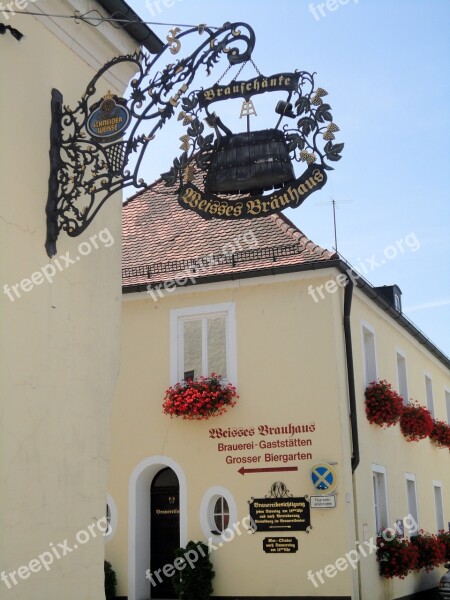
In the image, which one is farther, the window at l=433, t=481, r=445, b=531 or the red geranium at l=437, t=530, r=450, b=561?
the window at l=433, t=481, r=445, b=531

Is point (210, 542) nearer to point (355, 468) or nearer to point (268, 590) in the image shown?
point (268, 590)

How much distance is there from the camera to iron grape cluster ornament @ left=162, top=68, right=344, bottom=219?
21.3 ft

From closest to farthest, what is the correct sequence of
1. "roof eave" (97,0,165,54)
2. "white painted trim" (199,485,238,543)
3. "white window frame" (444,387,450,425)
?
"roof eave" (97,0,165,54), "white painted trim" (199,485,238,543), "white window frame" (444,387,450,425)

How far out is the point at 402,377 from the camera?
20.3 metres

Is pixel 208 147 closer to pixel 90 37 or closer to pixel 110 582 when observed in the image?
pixel 90 37

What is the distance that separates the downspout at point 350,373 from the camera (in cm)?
1494

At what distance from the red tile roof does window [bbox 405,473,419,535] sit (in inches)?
251

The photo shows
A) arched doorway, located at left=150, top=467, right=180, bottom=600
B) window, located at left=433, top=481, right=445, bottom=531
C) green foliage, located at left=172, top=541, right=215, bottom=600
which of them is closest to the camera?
green foliage, located at left=172, top=541, right=215, bottom=600

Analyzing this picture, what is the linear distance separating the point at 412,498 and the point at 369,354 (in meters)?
4.05

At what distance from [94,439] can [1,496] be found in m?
1.27

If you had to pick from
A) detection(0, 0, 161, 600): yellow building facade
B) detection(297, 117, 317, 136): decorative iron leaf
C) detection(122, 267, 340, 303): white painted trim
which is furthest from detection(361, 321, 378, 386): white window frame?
detection(297, 117, 317, 136): decorative iron leaf

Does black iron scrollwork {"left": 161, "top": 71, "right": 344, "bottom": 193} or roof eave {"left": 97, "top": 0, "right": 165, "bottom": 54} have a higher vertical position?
roof eave {"left": 97, "top": 0, "right": 165, "bottom": 54}

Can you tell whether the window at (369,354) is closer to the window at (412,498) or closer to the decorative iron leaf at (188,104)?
the window at (412,498)

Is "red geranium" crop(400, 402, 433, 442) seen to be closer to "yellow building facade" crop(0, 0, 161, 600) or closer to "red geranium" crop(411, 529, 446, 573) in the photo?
"red geranium" crop(411, 529, 446, 573)
